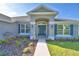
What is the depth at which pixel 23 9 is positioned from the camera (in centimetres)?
611

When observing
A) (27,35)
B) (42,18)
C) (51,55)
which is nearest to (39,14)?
(42,18)

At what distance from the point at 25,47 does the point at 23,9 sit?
1.07 metres

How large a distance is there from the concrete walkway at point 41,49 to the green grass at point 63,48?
11 centimetres

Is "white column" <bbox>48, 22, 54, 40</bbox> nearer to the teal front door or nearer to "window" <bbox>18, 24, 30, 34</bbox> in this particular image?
the teal front door

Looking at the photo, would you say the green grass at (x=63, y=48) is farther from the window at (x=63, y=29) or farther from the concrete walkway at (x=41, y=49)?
the window at (x=63, y=29)

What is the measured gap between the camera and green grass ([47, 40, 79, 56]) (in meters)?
6.05

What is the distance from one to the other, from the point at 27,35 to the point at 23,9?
754 millimetres

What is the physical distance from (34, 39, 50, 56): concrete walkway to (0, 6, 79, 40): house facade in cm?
16

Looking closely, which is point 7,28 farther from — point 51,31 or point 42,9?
point 51,31

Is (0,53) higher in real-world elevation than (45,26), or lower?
lower

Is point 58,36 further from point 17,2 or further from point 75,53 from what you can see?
point 17,2

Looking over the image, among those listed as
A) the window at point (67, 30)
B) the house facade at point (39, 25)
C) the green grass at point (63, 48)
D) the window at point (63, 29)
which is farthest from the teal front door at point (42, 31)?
the window at point (67, 30)

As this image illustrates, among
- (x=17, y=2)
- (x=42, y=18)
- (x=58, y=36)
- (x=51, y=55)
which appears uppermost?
(x=17, y=2)

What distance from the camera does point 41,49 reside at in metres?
6.07
